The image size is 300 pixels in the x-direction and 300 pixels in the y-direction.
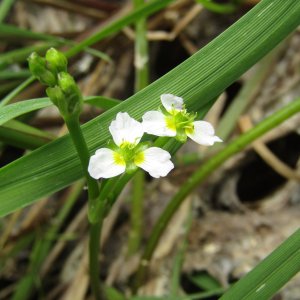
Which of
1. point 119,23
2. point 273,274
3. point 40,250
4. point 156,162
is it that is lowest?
point 273,274

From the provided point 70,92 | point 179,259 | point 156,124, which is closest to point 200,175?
point 179,259

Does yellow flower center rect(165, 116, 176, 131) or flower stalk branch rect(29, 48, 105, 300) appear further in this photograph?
yellow flower center rect(165, 116, 176, 131)

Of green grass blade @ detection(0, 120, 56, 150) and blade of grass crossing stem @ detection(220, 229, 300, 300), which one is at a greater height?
green grass blade @ detection(0, 120, 56, 150)

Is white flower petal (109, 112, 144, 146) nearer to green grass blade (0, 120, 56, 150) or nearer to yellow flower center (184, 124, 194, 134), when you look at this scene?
yellow flower center (184, 124, 194, 134)

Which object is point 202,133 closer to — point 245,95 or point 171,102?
point 171,102

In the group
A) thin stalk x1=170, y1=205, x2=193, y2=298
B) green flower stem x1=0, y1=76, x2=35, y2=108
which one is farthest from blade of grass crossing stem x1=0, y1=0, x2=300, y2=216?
thin stalk x1=170, y1=205, x2=193, y2=298

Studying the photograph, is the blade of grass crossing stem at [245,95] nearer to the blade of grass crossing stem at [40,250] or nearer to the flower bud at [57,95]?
the blade of grass crossing stem at [40,250]
